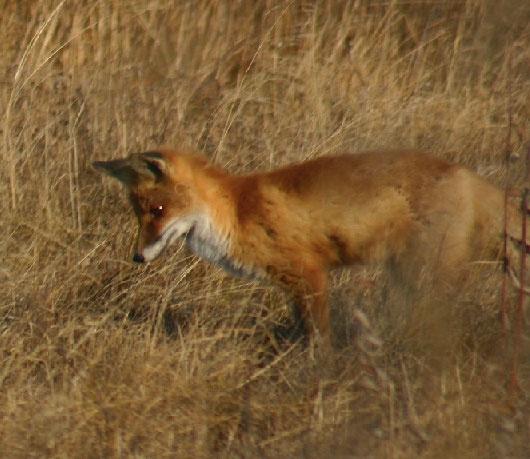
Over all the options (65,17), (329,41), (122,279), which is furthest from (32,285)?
(329,41)

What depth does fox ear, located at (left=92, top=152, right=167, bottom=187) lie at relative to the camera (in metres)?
6.01

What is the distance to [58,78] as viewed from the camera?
7789mm

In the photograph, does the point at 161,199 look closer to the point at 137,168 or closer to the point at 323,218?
the point at 137,168

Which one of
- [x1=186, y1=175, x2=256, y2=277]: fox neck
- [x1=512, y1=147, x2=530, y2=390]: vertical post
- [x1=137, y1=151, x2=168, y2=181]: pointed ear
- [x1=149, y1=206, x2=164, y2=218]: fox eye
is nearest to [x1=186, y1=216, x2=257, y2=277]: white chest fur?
[x1=186, y1=175, x2=256, y2=277]: fox neck

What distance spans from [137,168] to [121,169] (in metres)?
0.11

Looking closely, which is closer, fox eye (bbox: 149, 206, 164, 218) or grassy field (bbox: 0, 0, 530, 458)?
grassy field (bbox: 0, 0, 530, 458)

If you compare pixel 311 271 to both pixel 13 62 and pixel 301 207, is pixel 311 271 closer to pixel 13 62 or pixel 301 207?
pixel 301 207

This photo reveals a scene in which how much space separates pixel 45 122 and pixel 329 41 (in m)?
2.45

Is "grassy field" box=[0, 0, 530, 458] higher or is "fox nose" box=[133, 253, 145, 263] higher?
"fox nose" box=[133, 253, 145, 263]

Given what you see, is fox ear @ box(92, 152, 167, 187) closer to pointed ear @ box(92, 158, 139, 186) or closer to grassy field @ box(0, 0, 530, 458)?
pointed ear @ box(92, 158, 139, 186)

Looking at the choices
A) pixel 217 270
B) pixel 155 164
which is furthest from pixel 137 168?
pixel 217 270

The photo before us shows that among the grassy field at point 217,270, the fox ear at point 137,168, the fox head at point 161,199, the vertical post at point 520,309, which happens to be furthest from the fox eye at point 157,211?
the vertical post at point 520,309

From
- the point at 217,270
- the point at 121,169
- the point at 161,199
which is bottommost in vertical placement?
the point at 217,270

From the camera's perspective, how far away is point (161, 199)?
6039 mm
